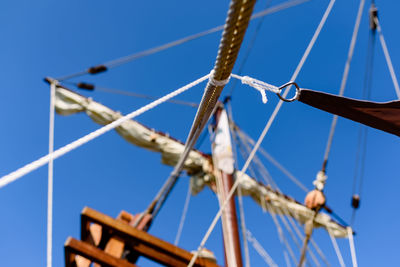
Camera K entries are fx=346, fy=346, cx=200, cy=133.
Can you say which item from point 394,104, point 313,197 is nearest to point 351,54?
point 313,197

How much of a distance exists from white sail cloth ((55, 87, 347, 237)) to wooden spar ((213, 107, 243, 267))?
0.74 metres

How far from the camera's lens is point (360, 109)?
168cm

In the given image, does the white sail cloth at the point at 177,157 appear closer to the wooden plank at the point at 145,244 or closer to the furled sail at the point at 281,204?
the furled sail at the point at 281,204

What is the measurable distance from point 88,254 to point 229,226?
7.23 ft

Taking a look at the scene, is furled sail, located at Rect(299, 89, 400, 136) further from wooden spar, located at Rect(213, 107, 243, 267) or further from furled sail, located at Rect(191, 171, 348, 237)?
furled sail, located at Rect(191, 171, 348, 237)

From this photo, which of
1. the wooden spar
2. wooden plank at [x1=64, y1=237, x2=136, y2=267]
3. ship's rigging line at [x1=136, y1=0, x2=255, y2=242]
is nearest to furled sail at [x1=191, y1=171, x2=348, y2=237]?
the wooden spar

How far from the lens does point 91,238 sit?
3.01m

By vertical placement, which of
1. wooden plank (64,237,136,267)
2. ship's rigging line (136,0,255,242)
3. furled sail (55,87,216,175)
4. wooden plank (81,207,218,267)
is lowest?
wooden plank (64,237,136,267)

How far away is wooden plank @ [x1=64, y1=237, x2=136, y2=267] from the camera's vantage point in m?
2.54

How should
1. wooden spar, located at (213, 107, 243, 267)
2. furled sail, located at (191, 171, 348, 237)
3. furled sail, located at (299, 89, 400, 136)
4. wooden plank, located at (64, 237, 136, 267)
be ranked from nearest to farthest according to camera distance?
furled sail, located at (299, 89, 400, 136) < wooden plank, located at (64, 237, 136, 267) < wooden spar, located at (213, 107, 243, 267) < furled sail, located at (191, 171, 348, 237)

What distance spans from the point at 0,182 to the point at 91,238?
2266mm

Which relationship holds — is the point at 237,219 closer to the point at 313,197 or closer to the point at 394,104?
the point at 313,197

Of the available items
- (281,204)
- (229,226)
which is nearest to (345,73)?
(229,226)

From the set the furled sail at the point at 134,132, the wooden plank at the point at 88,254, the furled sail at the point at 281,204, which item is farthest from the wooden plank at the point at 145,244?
the furled sail at the point at 281,204
